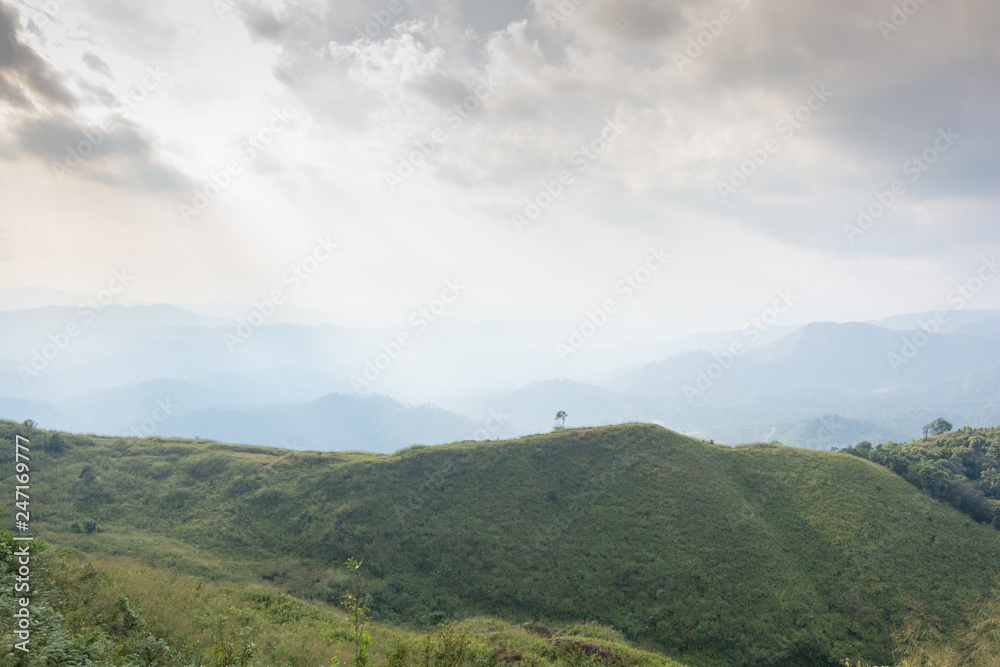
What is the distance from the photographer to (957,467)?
172ft

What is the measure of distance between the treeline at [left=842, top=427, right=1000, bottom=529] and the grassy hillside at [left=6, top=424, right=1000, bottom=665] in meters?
2.65

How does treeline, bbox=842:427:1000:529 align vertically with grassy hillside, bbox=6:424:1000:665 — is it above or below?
above

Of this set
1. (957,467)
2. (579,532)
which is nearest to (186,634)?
(579,532)

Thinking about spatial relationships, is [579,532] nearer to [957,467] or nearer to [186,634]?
[186,634]

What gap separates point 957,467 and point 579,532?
53277mm

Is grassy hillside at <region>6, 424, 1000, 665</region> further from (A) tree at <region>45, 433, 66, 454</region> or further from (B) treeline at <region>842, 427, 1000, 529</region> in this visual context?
(B) treeline at <region>842, 427, 1000, 529</region>

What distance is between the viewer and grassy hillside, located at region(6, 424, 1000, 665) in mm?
30922

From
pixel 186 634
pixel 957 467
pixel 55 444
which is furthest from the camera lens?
pixel 957 467

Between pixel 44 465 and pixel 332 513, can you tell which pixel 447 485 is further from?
pixel 44 465

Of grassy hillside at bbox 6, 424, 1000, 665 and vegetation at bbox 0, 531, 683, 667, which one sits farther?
grassy hillside at bbox 6, 424, 1000, 665

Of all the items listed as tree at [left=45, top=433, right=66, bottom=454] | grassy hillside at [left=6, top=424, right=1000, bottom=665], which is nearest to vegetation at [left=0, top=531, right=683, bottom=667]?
grassy hillside at [left=6, top=424, right=1000, bottom=665]

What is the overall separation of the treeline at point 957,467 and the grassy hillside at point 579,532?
8.68ft

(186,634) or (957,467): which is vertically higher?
(957,467)

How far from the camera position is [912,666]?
19.8 metres
